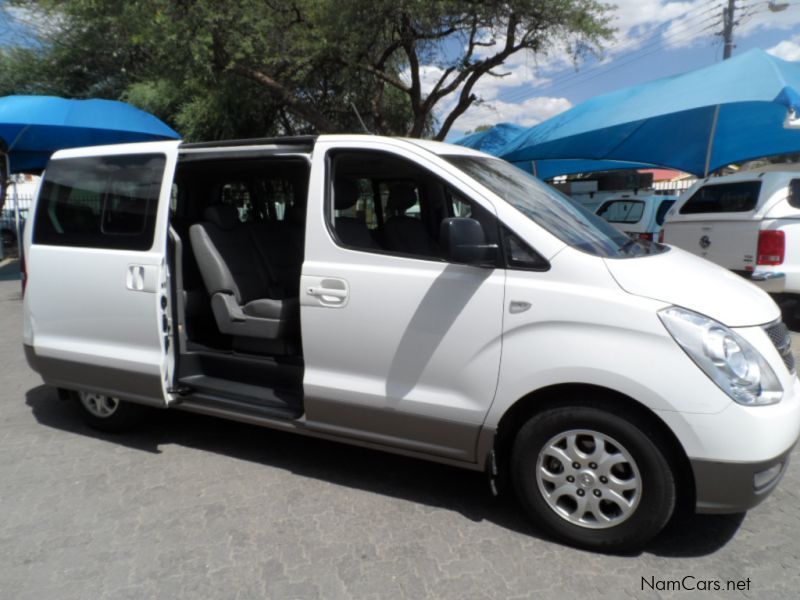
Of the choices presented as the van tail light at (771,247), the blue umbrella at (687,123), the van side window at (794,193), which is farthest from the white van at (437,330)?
the blue umbrella at (687,123)

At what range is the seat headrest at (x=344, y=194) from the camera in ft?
11.4

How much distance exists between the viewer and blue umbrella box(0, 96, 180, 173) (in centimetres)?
877

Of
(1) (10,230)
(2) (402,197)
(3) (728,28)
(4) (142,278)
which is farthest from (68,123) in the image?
(3) (728,28)

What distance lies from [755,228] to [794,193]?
0.58 metres

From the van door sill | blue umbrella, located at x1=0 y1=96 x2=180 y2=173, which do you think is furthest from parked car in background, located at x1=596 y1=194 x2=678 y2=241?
the van door sill

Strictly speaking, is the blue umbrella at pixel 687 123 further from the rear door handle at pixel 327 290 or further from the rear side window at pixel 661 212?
the rear door handle at pixel 327 290

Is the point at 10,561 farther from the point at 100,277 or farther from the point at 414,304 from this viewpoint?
the point at 414,304

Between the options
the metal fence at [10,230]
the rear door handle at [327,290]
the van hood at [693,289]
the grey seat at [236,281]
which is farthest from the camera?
the metal fence at [10,230]

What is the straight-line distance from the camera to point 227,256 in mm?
4348

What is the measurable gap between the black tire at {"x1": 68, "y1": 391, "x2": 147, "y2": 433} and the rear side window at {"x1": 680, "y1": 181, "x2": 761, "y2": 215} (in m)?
6.83

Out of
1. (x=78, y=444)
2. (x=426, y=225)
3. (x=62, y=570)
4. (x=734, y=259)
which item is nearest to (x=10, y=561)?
(x=62, y=570)

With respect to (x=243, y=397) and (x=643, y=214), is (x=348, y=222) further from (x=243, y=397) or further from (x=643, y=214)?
(x=643, y=214)

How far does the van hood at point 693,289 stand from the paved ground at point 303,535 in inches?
44.5

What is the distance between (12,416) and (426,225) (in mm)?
3635
